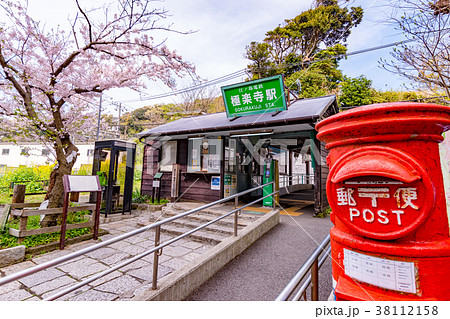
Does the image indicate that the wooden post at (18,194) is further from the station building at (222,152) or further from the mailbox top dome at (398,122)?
the mailbox top dome at (398,122)

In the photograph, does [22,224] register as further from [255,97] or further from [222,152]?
[255,97]

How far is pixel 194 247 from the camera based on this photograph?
421 cm

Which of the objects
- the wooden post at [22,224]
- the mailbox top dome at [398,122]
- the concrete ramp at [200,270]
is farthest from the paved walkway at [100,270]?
the mailbox top dome at [398,122]

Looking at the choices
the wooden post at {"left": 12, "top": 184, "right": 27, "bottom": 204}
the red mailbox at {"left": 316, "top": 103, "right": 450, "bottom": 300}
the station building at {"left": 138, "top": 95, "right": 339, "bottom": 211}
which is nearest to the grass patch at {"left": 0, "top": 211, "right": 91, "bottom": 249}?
the wooden post at {"left": 12, "top": 184, "right": 27, "bottom": 204}

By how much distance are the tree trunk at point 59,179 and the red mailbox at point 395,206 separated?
239 inches

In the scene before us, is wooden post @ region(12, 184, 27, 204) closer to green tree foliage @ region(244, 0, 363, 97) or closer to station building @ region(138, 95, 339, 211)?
station building @ region(138, 95, 339, 211)

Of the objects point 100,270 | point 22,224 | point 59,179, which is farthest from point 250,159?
point 22,224

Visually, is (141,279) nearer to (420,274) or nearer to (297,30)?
(420,274)

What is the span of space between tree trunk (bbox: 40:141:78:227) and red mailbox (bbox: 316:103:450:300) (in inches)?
239

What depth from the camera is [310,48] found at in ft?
59.8

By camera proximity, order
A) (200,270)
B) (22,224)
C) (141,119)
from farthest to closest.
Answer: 1. (141,119)
2. (22,224)
3. (200,270)

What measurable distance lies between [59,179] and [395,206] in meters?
6.39

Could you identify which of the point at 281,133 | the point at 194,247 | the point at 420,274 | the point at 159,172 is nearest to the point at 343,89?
the point at 281,133

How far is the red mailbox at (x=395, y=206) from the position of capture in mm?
1095
